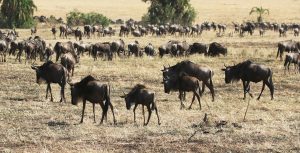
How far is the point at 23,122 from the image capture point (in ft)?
52.1

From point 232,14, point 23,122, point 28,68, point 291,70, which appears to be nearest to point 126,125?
point 23,122

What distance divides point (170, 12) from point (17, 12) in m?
22.0

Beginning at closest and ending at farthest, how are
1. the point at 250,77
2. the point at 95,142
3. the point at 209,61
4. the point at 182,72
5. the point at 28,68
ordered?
the point at 95,142
the point at 182,72
the point at 250,77
the point at 28,68
the point at 209,61

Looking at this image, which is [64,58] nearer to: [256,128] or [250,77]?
[250,77]

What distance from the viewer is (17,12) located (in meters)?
64.0

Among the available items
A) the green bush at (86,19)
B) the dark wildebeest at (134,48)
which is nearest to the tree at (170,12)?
the green bush at (86,19)

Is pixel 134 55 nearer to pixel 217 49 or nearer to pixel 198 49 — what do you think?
pixel 198 49

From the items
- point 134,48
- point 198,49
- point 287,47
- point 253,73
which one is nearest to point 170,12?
point 198,49

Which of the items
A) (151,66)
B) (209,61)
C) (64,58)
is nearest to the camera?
(64,58)

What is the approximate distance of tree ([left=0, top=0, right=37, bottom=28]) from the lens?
62312mm

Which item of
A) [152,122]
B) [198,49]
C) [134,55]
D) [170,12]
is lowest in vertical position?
[152,122]

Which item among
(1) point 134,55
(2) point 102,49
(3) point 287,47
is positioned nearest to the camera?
(2) point 102,49

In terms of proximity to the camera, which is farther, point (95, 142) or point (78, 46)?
point (78, 46)

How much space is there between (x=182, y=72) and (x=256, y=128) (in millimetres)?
4240
